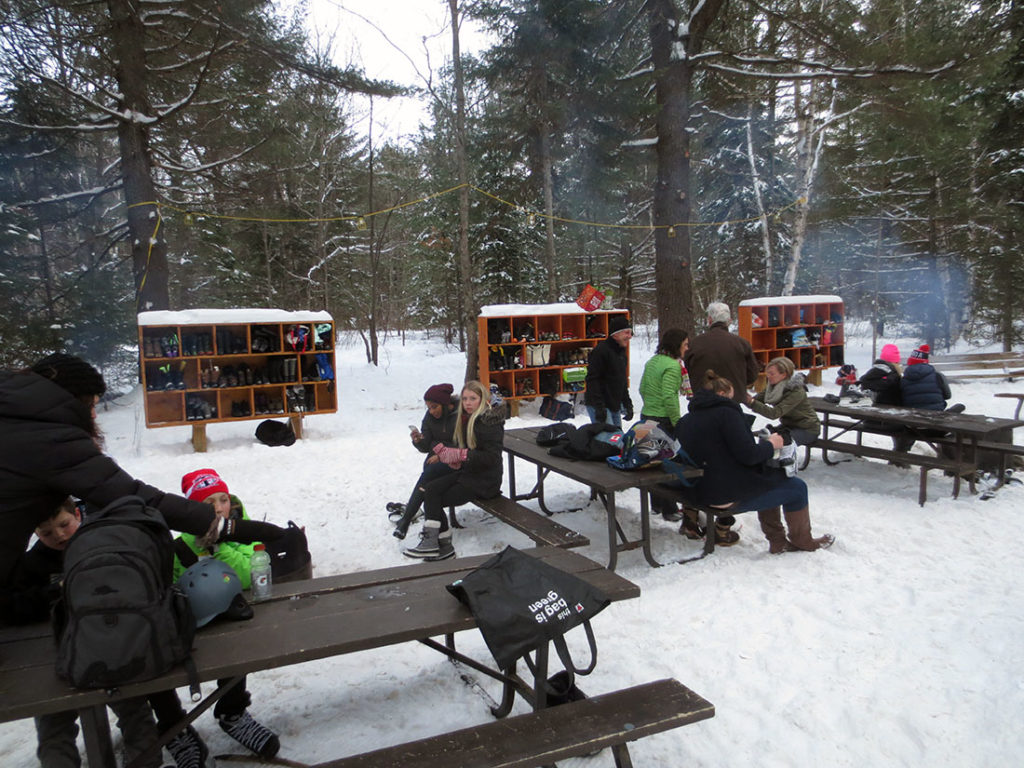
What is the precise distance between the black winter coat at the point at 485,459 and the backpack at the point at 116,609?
2.81 metres

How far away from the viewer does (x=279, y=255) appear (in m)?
19.2

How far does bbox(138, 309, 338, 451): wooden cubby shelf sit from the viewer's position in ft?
28.5

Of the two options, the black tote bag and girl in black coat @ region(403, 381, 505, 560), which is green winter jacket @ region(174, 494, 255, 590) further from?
girl in black coat @ region(403, 381, 505, 560)

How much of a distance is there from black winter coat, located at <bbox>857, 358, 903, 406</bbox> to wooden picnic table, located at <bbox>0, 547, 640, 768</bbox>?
5.83 metres

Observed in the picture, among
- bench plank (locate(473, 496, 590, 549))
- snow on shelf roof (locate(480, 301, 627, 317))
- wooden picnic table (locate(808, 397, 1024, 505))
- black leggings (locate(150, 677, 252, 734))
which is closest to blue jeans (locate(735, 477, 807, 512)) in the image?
bench plank (locate(473, 496, 590, 549))

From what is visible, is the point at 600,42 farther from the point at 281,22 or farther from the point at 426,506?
the point at 426,506

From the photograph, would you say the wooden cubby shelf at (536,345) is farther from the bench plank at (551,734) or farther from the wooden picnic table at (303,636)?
the bench plank at (551,734)

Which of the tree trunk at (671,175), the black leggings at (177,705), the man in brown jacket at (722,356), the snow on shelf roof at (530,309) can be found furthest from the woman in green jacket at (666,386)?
the snow on shelf roof at (530,309)

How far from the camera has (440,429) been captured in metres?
5.14

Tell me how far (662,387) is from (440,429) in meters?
1.99

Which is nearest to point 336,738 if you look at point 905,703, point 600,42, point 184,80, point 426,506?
point 426,506

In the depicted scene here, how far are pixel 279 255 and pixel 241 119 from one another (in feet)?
29.4

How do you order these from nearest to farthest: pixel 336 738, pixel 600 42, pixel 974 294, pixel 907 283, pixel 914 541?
pixel 336 738
pixel 914 541
pixel 600 42
pixel 974 294
pixel 907 283

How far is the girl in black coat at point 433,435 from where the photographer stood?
16.3 feet
